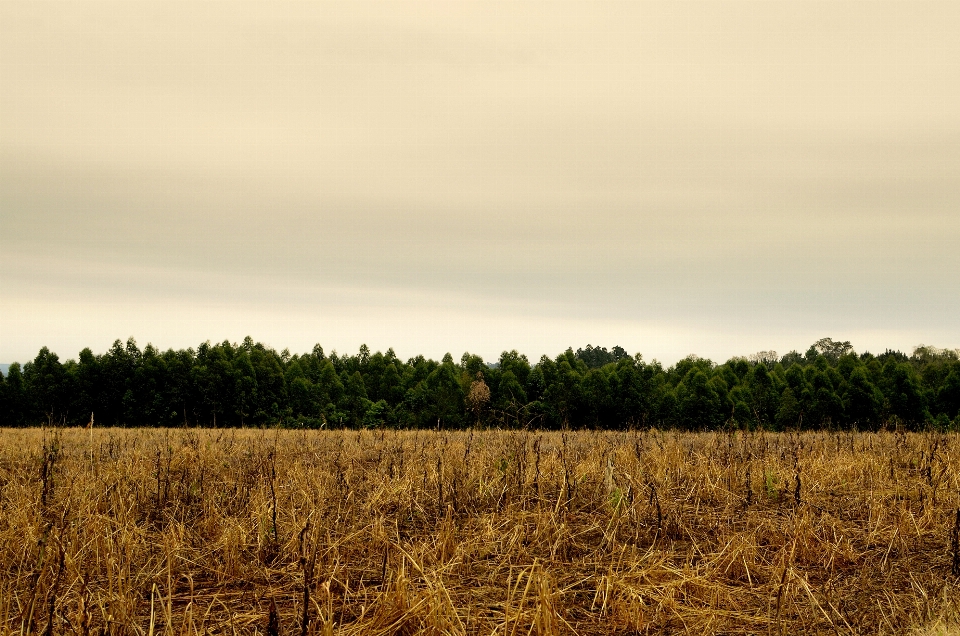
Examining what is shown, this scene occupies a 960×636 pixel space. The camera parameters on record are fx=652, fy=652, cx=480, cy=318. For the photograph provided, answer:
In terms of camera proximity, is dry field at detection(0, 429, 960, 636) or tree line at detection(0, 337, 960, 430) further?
tree line at detection(0, 337, 960, 430)

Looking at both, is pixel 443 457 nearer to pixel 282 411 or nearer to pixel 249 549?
pixel 249 549

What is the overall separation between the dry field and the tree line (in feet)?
91.0

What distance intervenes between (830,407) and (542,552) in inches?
1431

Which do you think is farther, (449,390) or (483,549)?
(449,390)

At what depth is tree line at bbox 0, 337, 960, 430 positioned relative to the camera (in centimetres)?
3584

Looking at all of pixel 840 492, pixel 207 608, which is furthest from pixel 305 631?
pixel 840 492

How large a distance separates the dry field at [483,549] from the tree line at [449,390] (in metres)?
27.7

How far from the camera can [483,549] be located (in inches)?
189

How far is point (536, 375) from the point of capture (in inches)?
1582

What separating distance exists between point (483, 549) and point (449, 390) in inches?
1327

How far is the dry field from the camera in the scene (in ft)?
12.3

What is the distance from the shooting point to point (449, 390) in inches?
1511

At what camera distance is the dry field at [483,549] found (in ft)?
12.3

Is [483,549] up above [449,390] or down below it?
below
